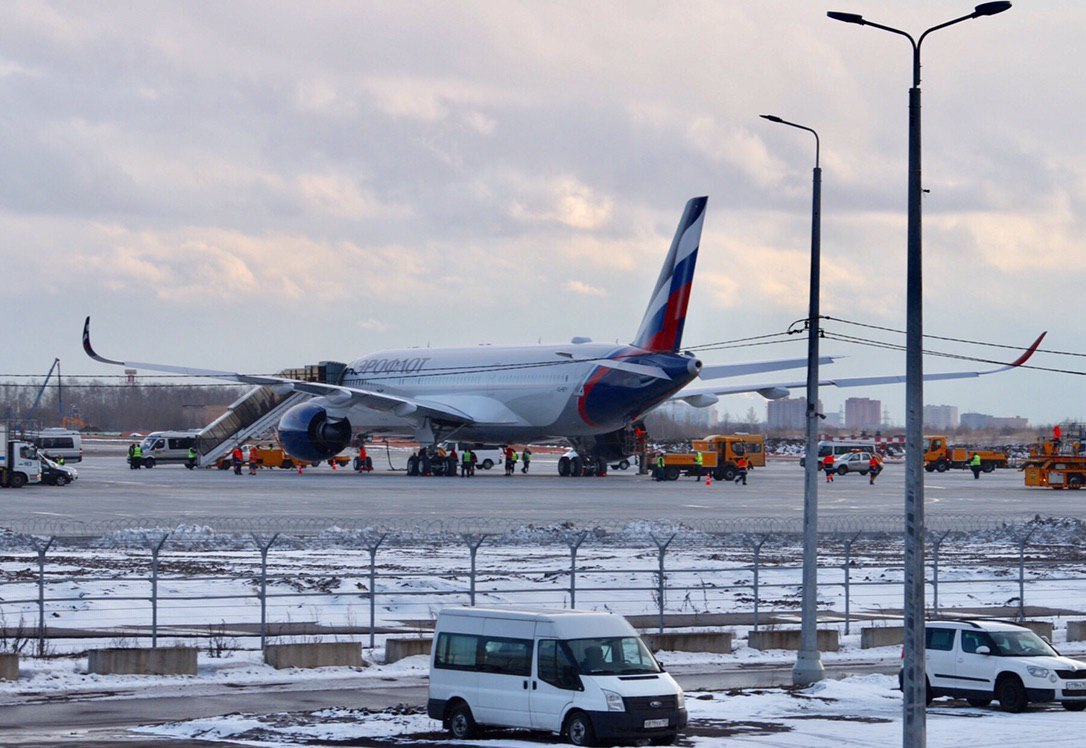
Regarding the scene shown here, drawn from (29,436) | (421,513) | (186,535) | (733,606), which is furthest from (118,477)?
(733,606)

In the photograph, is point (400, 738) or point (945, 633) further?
point (945, 633)

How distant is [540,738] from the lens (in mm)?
18109

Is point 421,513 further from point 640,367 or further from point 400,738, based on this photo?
point 400,738

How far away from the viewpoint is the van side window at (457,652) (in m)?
18.5

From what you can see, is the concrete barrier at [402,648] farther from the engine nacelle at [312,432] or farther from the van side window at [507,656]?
the engine nacelle at [312,432]

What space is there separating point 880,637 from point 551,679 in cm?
1201

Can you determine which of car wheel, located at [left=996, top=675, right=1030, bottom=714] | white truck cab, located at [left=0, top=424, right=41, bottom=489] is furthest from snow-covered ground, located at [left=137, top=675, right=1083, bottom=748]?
white truck cab, located at [left=0, top=424, right=41, bottom=489]

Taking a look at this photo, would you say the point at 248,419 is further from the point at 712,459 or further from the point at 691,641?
the point at 691,641

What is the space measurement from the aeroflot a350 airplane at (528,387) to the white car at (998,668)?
43.6m

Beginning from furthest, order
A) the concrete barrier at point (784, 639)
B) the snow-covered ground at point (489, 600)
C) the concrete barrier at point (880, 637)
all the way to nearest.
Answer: the concrete barrier at point (880, 637)
the concrete barrier at point (784, 639)
the snow-covered ground at point (489, 600)

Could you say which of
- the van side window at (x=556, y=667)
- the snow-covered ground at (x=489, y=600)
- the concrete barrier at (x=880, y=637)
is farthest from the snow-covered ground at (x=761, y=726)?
the concrete barrier at (x=880, y=637)

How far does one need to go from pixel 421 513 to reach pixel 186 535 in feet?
36.0

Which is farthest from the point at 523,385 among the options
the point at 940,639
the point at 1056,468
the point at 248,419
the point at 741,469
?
the point at 940,639

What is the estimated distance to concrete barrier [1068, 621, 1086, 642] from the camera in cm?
2888
